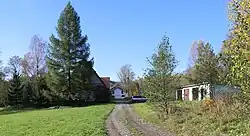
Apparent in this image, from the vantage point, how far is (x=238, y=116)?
1702cm

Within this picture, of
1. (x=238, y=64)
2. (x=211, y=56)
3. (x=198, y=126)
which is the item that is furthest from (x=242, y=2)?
(x=211, y=56)

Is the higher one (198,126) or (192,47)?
(192,47)

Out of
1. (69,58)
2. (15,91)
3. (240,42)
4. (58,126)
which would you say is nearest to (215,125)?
(240,42)

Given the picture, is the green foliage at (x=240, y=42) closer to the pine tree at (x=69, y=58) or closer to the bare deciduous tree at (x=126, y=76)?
the pine tree at (x=69, y=58)

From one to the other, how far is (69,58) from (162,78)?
3876 centimetres

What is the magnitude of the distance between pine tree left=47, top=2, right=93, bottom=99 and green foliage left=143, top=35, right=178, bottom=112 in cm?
3650

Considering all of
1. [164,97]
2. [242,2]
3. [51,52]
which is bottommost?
[164,97]

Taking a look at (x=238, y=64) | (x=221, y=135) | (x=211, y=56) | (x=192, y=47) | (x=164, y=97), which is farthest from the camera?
(x=192, y=47)

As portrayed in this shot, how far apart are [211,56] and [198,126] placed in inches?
1128

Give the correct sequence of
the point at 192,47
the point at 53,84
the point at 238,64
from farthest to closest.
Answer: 1. the point at 192,47
2. the point at 53,84
3. the point at 238,64

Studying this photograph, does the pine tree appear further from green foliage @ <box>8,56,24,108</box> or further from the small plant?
the small plant

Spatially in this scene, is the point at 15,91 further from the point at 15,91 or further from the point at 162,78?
the point at 162,78

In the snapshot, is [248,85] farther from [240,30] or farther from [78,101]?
[78,101]

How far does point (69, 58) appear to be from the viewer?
6531cm
